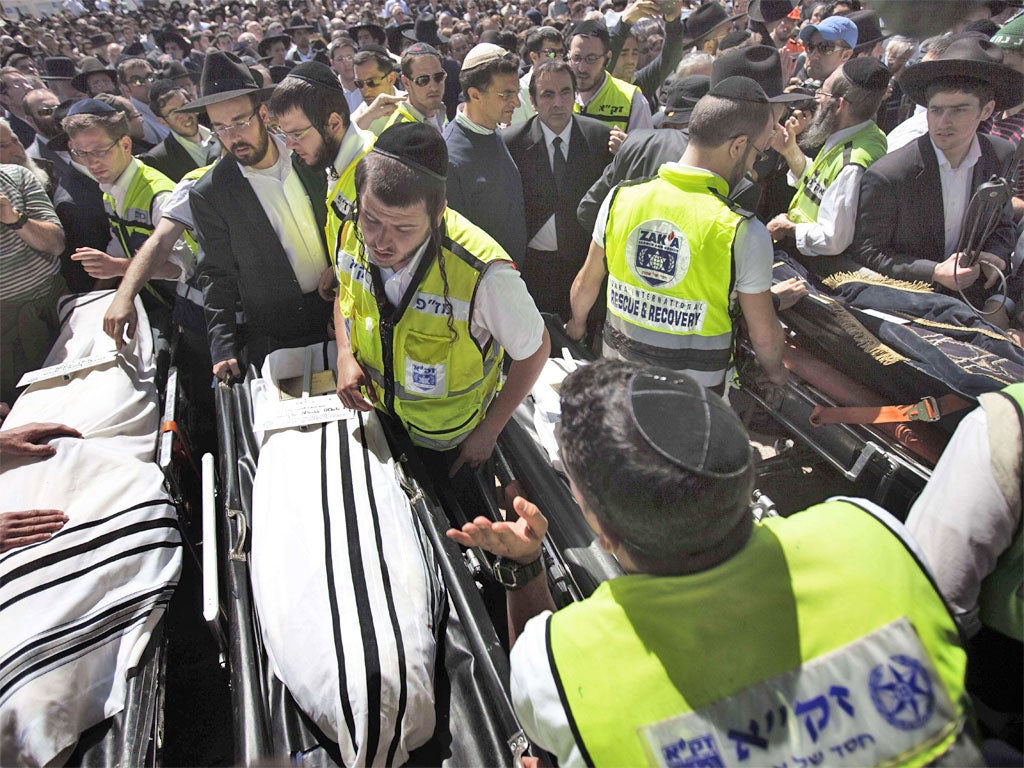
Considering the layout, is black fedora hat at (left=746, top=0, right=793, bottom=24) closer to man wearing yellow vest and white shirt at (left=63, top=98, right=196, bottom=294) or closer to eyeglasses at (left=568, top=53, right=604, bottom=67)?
eyeglasses at (left=568, top=53, right=604, bottom=67)

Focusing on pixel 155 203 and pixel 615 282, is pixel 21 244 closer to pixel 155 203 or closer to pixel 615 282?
pixel 155 203

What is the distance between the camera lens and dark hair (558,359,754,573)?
954 mm

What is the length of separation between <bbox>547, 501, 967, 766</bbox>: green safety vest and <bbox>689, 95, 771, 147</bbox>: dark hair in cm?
173

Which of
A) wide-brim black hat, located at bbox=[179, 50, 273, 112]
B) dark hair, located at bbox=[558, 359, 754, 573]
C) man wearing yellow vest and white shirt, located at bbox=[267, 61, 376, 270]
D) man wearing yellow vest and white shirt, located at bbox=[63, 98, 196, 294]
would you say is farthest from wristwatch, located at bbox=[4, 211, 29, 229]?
dark hair, located at bbox=[558, 359, 754, 573]

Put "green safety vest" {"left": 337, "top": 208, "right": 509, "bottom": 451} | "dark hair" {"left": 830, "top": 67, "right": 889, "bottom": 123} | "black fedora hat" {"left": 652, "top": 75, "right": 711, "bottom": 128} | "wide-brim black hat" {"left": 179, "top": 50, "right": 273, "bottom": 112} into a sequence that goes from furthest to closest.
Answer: "black fedora hat" {"left": 652, "top": 75, "right": 711, "bottom": 128}, "dark hair" {"left": 830, "top": 67, "right": 889, "bottom": 123}, "wide-brim black hat" {"left": 179, "top": 50, "right": 273, "bottom": 112}, "green safety vest" {"left": 337, "top": 208, "right": 509, "bottom": 451}

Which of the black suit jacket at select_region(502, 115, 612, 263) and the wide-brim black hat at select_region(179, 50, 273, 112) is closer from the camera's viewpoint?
the wide-brim black hat at select_region(179, 50, 273, 112)

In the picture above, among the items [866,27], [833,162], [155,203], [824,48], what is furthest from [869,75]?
[866,27]

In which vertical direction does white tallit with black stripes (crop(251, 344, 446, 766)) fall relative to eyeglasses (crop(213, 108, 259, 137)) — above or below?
below

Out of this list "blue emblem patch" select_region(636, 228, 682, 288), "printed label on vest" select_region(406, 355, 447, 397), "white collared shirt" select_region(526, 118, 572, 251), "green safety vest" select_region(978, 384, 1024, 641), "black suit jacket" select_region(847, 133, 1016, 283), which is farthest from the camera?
"white collared shirt" select_region(526, 118, 572, 251)

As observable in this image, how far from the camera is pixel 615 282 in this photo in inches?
101

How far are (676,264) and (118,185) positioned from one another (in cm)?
298

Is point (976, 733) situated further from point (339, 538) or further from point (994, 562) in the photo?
point (339, 538)

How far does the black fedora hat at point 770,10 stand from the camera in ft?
24.3

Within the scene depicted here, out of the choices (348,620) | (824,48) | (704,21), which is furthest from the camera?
(704,21)
